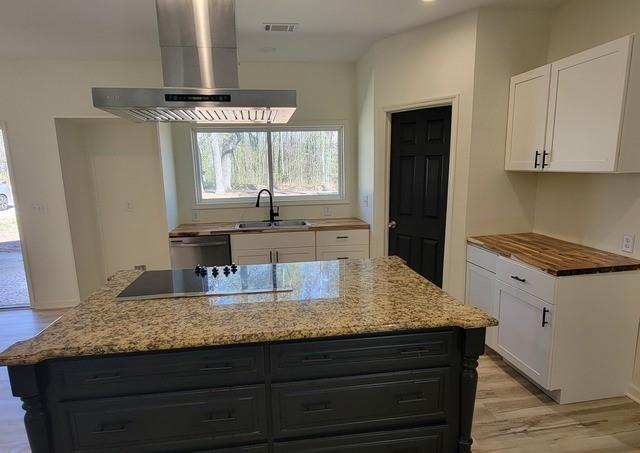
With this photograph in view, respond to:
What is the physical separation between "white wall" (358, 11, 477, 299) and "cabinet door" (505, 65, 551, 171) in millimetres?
337

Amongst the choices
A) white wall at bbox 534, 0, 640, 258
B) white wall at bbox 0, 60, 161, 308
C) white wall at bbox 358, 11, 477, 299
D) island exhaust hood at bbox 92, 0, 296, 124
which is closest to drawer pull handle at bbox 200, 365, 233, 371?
island exhaust hood at bbox 92, 0, 296, 124

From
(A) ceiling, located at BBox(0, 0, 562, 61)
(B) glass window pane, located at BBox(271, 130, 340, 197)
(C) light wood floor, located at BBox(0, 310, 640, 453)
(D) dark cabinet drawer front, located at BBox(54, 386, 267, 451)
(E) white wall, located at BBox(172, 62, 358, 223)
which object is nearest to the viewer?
(D) dark cabinet drawer front, located at BBox(54, 386, 267, 451)

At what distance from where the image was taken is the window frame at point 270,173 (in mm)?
Answer: 4273

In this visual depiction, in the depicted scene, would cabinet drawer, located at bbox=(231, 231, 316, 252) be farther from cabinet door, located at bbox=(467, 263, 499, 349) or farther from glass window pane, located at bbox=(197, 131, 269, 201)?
cabinet door, located at bbox=(467, 263, 499, 349)

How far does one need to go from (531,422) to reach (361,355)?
1.49 metres

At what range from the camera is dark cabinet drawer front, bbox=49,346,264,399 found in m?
1.37

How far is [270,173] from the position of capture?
4.42 meters

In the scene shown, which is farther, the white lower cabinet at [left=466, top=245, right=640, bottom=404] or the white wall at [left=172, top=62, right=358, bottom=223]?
the white wall at [left=172, top=62, right=358, bottom=223]

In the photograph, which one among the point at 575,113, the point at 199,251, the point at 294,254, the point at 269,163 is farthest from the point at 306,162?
the point at 575,113

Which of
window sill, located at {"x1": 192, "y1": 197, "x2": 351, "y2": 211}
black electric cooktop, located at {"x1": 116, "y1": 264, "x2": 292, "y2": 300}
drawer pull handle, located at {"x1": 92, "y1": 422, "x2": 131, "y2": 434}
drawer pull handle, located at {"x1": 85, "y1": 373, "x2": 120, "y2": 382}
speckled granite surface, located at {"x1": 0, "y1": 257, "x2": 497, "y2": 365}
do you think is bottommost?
drawer pull handle, located at {"x1": 92, "y1": 422, "x2": 131, "y2": 434}

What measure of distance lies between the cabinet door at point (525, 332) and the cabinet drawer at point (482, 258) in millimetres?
150

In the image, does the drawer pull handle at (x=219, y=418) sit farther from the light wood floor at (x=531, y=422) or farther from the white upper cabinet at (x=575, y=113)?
the white upper cabinet at (x=575, y=113)

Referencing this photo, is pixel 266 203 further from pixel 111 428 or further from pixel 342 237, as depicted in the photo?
pixel 111 428

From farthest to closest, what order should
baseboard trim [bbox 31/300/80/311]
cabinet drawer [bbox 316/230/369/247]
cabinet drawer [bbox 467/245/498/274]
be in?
baseboard trim [bbox 31/300/80/311] < cabinet drawer [bbox 316/230/369/247] < cabinet drawer [bbox 467/245/498/274]
